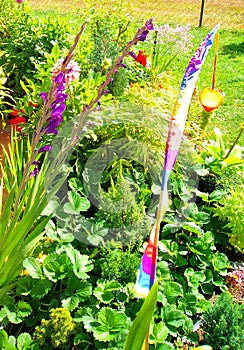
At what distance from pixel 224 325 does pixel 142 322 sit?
1.00m

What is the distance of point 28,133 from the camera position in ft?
10.9

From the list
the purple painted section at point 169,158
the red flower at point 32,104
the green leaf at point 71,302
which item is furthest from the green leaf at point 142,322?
the red flower at point 32,104

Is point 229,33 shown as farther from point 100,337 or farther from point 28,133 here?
point 100,337

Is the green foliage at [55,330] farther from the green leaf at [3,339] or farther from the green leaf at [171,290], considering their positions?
the green leaf at [171,290]

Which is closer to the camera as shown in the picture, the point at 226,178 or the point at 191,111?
the point at 226,178

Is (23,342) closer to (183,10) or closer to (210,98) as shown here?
(210,98)

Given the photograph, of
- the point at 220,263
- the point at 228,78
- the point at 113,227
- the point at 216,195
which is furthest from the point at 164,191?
the point at 228,78

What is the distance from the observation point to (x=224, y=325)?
2.31 m

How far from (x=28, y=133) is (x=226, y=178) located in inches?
52.4

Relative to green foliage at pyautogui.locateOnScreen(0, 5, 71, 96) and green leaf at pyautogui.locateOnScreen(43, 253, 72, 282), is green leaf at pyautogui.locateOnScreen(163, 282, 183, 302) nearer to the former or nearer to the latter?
green leaf at pyautogui.locateOnScreen(43, 253, 72, 282)

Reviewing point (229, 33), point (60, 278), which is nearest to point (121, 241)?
point (60, 278)

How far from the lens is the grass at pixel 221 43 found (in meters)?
5.46

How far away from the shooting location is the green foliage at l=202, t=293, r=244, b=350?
232 centimetres

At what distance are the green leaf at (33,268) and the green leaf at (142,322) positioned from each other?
3.03ft
